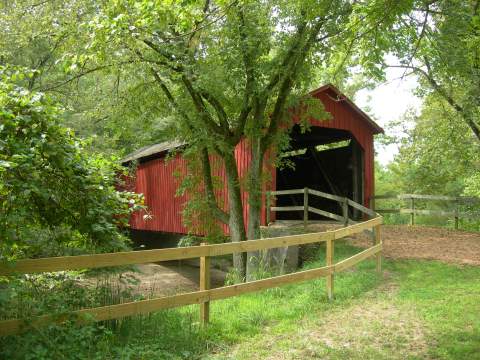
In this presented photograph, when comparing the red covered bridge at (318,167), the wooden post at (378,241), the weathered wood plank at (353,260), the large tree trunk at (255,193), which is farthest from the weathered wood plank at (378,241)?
the red covered bridge at (318,167)

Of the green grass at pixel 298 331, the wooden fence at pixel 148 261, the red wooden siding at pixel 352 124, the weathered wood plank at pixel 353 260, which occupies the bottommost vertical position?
the green grass at pixel 298 331

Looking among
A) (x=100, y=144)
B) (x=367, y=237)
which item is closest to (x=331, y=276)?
(x=367, y=237)

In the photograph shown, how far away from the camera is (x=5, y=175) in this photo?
4.34 m

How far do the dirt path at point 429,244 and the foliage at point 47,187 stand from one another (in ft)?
25.1

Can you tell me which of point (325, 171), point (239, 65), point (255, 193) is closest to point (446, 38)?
point (239, 65)

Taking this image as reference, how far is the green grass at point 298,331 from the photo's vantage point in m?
4.08

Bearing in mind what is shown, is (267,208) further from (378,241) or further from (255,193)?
(378,241)

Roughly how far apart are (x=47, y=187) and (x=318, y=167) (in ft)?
48.0

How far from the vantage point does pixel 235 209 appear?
39.1 feet

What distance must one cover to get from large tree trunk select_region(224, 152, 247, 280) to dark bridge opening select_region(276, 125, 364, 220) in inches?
212

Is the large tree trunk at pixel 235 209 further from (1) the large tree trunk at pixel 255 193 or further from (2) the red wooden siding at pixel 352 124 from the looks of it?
(2) the red wooden siding at pixel 352 124

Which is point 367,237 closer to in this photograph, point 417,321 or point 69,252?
point 417,321

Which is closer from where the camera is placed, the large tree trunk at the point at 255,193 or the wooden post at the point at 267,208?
the large tree trunk at the point at 255,193

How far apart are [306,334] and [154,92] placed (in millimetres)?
8638
